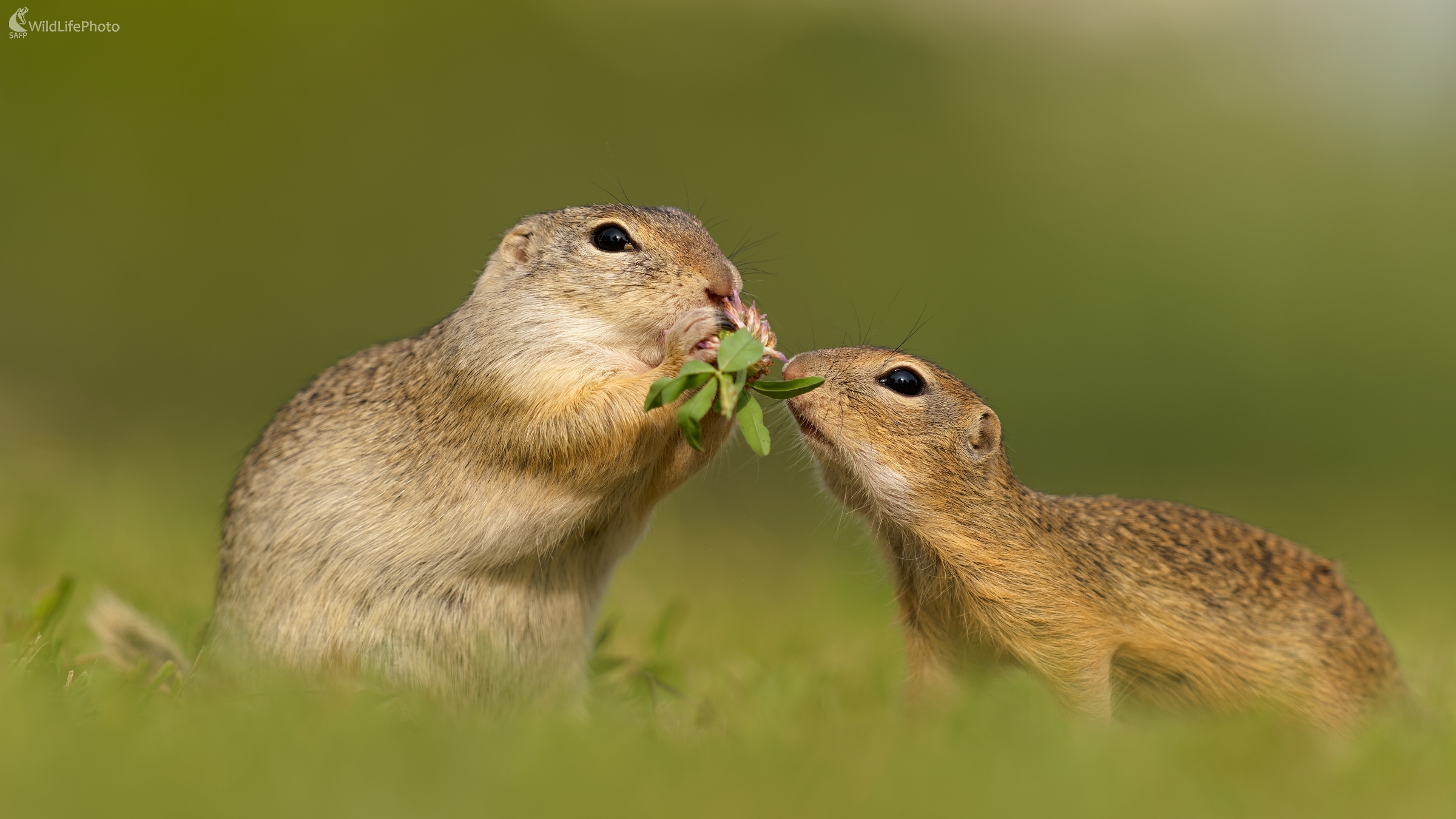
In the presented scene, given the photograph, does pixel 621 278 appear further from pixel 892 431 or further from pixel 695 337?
pixel 892 431

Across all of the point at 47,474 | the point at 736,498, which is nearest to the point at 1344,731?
the point at 47,474

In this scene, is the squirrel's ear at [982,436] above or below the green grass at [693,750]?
above

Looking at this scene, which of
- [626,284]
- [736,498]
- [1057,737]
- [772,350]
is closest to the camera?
[1057,737]

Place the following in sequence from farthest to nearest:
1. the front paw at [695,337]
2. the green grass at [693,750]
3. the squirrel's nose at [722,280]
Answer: the squirrel's nose at [722,280]
the front paw at [695,337]
the green grass at [693,750]

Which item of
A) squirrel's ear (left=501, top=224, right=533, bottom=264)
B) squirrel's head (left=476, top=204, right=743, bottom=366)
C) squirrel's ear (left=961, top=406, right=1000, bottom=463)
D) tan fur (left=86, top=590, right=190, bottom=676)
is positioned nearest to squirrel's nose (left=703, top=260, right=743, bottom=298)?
squirrel's head (left=476, top=204, right=743, bottom=366)

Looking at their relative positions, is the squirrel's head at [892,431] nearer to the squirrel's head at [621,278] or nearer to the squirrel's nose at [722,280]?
the squirrel's nose at [722,280]

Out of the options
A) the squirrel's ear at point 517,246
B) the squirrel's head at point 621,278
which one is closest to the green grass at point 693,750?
the squirrel's head at point 621,278

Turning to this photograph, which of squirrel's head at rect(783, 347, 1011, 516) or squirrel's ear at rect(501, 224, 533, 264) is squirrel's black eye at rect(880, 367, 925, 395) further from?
squirrel's ear at rect(501, 224, 533, 264)

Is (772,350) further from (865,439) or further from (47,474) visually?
(47,474)
